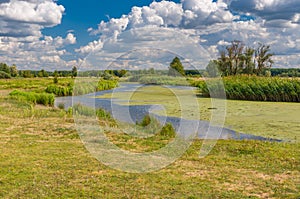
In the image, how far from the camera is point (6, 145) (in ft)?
27.2

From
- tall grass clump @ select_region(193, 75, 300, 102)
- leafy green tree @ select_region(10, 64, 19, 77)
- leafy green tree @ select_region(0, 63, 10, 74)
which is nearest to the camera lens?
tall grass clump @ select_region(193, 75, 300, 102)

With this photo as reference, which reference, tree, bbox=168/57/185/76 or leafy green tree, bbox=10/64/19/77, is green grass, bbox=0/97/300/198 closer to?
tree, bbox=168/57/185/76

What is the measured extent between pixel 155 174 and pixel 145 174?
193mm

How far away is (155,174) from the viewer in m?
6.12

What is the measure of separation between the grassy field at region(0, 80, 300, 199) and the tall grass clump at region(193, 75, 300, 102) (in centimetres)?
1266

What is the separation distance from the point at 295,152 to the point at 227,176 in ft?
9.14

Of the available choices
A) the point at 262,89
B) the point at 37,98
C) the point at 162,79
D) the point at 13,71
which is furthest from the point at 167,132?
the point at 13,71

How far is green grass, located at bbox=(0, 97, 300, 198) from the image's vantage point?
5094mm

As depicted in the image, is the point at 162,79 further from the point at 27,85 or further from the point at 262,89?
the point at 27,85

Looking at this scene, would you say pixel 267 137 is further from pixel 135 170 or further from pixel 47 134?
pixel 47 134

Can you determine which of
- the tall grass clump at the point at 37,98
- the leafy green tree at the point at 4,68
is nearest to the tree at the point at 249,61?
the tall grass clump at the point at 37,98

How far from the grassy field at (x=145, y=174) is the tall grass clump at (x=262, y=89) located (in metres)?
12.7

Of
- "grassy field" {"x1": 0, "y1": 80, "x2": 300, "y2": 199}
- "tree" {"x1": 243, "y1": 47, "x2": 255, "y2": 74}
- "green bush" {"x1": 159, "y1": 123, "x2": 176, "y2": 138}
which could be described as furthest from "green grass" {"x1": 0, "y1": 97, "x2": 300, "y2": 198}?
"tree" {"x1": 243, "y1": 47, "x2": 255, "y2": 74}

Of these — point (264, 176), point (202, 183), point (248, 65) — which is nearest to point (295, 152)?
point (264, 176)
